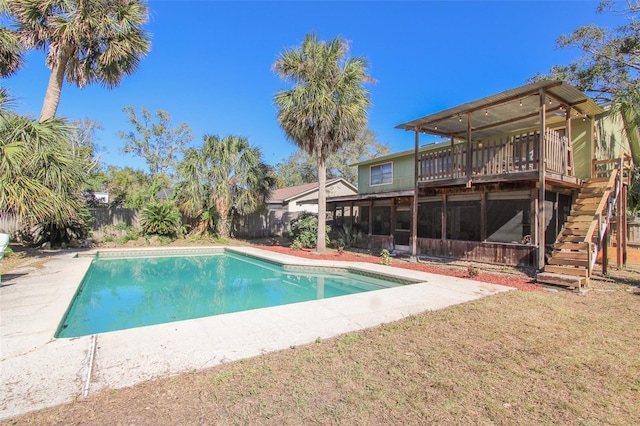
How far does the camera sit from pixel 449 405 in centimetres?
265

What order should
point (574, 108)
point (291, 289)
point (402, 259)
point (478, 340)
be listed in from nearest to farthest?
point (478, 340), point (291, 289), point (574, 108), point (402, 259)

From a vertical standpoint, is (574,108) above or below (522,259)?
above

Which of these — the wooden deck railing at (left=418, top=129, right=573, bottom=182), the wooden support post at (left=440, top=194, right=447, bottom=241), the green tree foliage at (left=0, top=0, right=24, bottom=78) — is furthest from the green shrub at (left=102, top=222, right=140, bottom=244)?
the wooden support post at (left=440, top=194, right=447, bottom=241)

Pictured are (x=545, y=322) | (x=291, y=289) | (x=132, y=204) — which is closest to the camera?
(x=545, y=322)

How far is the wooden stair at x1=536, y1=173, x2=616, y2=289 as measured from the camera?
276 inches

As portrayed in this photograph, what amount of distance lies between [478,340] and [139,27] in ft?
49.9

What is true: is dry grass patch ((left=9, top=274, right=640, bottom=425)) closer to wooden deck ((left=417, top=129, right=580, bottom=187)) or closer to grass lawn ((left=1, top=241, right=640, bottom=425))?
grass lawn ((left=1, top=241, right=640, bottom=425))

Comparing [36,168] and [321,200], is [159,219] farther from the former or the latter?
[321,200]

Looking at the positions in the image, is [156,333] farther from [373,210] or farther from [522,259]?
[373,210]

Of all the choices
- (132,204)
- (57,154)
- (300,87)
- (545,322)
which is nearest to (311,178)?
(132,204)

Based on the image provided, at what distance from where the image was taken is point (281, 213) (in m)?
22.0

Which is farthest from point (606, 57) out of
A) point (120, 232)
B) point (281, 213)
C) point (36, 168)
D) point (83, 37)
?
point (120, 232)

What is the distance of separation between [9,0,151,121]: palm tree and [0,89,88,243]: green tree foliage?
7.22 ft

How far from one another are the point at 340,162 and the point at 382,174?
18.1 m
